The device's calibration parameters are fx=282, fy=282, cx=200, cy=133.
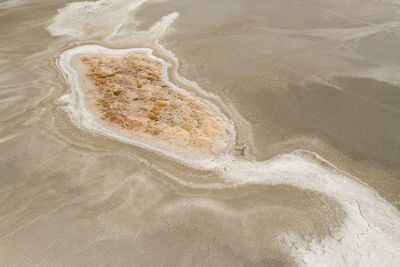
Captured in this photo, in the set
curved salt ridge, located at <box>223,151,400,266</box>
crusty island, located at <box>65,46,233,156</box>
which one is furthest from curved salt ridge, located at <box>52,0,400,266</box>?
crusty island, located at <box>65,46,233,156</box>

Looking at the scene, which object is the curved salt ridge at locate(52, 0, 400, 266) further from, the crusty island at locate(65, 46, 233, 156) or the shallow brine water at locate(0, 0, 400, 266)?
the crusty island at locate(65, 46, 233, 156)

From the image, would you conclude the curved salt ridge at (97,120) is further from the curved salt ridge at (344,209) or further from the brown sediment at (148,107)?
the curved salt ridge at (344,209)

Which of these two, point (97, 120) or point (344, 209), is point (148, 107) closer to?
point (97, 120)

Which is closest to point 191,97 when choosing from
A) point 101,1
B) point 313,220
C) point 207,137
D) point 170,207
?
point 207,137

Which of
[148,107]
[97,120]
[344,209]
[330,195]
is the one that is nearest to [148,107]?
[148,107]

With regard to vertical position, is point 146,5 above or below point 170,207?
above

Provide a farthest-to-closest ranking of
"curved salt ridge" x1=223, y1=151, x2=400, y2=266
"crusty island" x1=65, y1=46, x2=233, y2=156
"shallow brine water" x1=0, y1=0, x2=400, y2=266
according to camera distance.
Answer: "crusty island" x1=65, y1=46, x2=233, y2=156 → "shallow brine water" x1=0, y1=0, x2=400, y2=266 → "curved salt ridge" x1=223, y1=151, x2=400, y2=266

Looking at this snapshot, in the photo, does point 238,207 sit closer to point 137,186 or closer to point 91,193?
point 137,186
